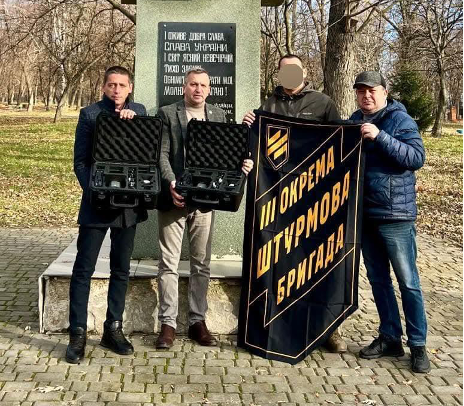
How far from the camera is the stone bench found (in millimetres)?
5500

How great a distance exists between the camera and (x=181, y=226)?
5.25 meters

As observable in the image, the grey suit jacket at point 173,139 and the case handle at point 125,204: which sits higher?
the grey suit jacket at point 173,139

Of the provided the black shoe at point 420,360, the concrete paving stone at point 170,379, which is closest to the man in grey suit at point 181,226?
the concrete paving stone at point 170,379

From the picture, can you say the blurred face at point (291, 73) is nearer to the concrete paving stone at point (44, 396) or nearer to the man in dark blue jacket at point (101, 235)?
the man in dark blue jacket at point (101, 235)

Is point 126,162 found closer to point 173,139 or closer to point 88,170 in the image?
point 88,170

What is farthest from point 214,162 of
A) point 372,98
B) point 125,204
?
point 372,98

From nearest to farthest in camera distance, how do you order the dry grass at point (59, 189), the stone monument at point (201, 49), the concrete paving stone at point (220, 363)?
the concrete paving stone at point (220, 363) → the stone monument at point (201, 49) → the dry grass at point (59, 189)

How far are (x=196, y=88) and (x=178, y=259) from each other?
4.63 feet

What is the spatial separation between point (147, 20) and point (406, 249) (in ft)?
10.7

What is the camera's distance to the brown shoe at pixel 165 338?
17.0 feet

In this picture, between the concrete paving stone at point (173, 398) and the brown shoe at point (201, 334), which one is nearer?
the concrete paving stone at point (173, 398)

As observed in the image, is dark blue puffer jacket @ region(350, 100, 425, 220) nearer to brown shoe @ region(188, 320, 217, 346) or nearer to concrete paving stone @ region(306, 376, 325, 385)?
concrete paving stone @ region(306, 376, 325, 385)

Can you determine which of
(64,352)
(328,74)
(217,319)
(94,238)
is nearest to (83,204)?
(94,238)

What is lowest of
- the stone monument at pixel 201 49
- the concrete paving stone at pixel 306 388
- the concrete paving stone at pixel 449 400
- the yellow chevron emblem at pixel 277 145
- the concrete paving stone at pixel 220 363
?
the concrete paving stone at pixel 449 400
